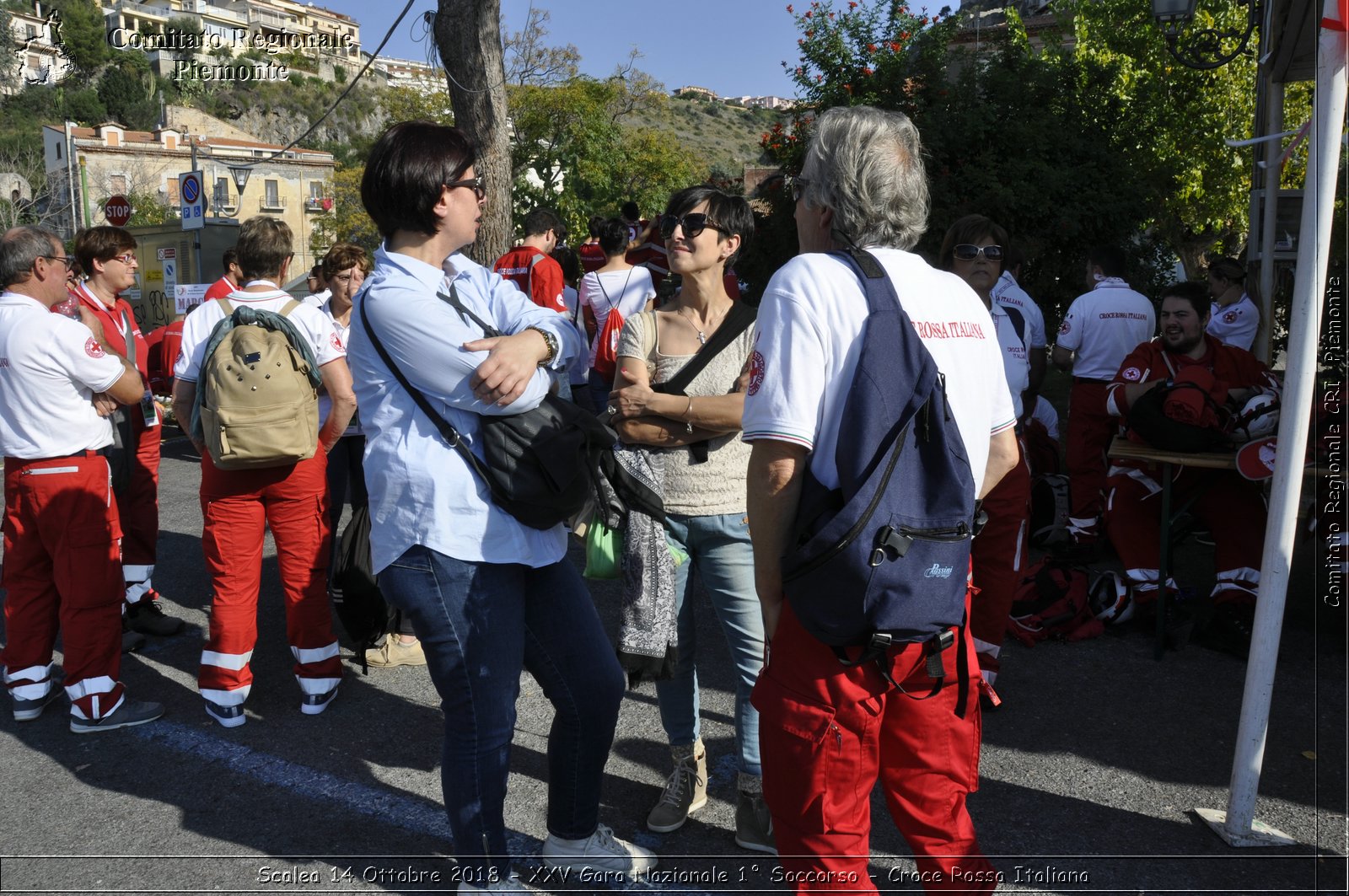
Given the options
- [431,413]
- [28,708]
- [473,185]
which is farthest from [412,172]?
[28,708]

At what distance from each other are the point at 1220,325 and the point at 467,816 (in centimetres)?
655

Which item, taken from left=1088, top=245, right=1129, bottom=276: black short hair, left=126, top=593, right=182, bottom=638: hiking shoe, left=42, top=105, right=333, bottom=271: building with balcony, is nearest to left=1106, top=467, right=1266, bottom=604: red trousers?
left=1088, top=245, right=1129, bottom=276: black short hair

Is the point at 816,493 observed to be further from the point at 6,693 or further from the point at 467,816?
the point at 6,693

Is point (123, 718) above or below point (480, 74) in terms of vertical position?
below

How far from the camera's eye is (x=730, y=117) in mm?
103188

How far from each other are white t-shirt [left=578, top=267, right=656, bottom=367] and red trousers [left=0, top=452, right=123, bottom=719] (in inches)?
127

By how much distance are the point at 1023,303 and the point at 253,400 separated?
12.9 feet

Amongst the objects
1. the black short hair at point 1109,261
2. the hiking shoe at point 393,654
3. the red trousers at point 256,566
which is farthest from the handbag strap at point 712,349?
the black short hair at point 1109,261

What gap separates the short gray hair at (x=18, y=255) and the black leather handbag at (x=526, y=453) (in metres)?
2.37

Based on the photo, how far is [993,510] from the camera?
12.1 ft

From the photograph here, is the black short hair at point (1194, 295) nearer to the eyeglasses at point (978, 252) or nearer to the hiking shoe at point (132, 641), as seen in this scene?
the eyeglasses at point (978, 252)

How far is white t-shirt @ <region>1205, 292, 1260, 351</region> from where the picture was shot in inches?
270

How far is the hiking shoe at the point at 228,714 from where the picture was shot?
3.93m

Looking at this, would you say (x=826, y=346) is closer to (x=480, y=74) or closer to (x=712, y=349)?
(x=712, y=349)
